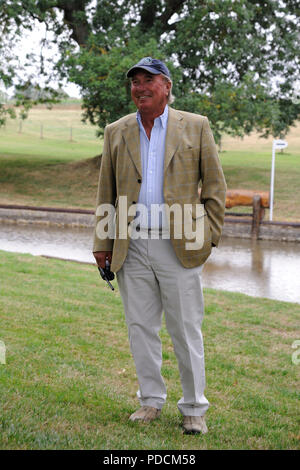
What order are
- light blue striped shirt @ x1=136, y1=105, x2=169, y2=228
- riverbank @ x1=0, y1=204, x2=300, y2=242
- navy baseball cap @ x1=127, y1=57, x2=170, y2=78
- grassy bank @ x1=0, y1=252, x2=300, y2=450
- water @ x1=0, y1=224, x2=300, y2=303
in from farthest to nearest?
riverbank @ x1=0, y1=204, x2=300, y2=242 < water @ x1=0, y1=224, x2=300, y2=303 < light blue striped shirt @ x1=136, y1=105, x2=169, y2=228 < navy baseball cap @ x1=127, y1=57, x2=170, y2=78 < grassy bank @ x1=0, y1=252, x2=300, y2=450

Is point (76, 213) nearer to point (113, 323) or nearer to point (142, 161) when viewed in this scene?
point (113, 323)

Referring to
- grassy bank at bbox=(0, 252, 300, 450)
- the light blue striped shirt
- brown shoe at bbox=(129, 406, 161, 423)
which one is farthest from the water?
the light blue striped shirt

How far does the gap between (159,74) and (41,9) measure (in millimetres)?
21264

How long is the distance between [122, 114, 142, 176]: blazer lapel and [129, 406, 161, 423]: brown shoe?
1475 mm

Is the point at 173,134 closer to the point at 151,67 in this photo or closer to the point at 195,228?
the point at 151,67

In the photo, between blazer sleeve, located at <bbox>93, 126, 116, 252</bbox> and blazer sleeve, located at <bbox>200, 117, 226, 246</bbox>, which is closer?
blazer sleeve, located at <bbox>200, 117, 226, 246</bbox>

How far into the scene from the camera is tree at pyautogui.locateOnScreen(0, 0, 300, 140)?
2111 centimetres

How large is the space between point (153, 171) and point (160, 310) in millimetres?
867

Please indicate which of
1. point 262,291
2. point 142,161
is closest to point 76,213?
point 262,291

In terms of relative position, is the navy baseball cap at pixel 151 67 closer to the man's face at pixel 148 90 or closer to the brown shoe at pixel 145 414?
the man's face at pixel 148 90

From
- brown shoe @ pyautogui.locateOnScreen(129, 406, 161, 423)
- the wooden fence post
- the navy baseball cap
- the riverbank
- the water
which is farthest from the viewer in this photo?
the wooden fence post

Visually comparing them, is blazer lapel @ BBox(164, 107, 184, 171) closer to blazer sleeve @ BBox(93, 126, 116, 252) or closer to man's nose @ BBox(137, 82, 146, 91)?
man's nose @ BBox(137, 82, 146, 91)

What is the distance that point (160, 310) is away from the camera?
386 centimetres

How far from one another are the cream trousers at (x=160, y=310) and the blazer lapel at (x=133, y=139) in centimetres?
48
